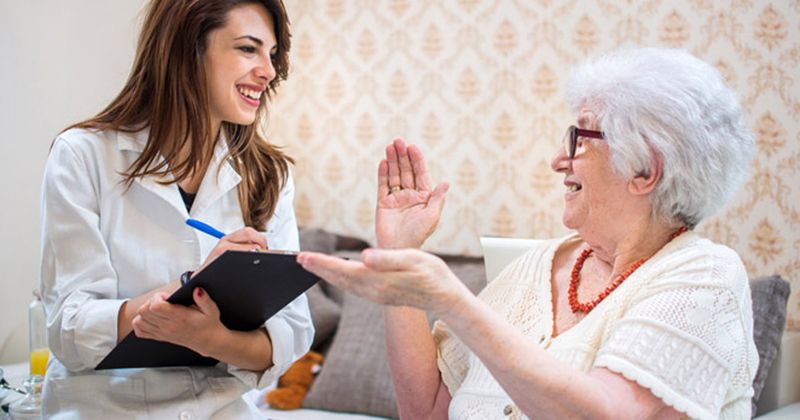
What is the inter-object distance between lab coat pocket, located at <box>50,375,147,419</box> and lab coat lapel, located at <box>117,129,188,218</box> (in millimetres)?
329

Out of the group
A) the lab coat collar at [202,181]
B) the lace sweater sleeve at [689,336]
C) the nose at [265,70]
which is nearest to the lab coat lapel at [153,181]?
the lab coat collar at [202,181]

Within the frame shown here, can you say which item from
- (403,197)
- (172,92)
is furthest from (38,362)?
(403,197)

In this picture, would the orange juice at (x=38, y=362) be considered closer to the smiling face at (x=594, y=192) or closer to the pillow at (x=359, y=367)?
the pillow at (x=359, y=367)

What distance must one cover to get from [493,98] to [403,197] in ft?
6.09

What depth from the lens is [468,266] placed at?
3342 millimetres

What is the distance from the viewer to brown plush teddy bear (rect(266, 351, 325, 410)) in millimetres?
3154

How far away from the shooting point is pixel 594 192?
1650 millimetres

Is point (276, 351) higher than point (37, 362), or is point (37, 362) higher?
point (276, 351)

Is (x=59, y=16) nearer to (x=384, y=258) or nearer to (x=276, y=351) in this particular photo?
(x=276, y=351)

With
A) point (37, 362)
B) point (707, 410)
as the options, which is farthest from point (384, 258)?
point (37, 362)

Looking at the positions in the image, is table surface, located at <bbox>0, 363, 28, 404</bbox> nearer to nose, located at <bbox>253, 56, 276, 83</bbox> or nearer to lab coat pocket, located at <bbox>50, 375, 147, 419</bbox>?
lab coat pocket, located at <bbox>50, 375, 147, 419</bbox>

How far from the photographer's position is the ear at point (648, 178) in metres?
1.59

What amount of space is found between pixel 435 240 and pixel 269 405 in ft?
3.15

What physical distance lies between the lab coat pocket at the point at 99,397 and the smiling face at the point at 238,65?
0.53m
